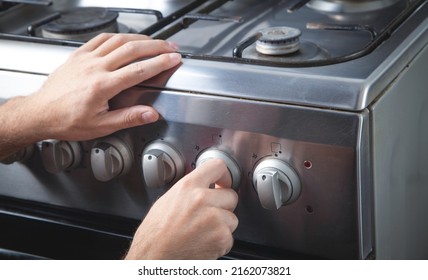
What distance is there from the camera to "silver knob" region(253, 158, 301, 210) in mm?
857

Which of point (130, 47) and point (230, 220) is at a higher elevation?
point (130, 47)

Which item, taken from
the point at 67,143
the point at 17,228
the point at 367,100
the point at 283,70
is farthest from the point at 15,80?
the point at 367,100

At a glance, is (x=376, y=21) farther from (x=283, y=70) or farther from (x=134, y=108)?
(x=134, y=108)

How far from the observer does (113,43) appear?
38.5 inches

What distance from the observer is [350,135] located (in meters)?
0.81

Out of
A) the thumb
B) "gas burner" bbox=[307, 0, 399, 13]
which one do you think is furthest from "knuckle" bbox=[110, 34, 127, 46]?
"gas burner" bbox=[307, 0, 399, 13]

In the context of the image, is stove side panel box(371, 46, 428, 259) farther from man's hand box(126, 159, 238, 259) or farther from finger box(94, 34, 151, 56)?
finger box(94, 34, 151, 56)

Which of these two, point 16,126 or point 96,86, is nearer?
point 96,86

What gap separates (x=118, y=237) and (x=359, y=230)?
1.17 ft

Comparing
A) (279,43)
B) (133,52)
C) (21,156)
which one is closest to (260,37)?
(279,43)

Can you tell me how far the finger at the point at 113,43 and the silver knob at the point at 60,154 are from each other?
13 centimetres

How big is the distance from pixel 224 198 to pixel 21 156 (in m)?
0.34

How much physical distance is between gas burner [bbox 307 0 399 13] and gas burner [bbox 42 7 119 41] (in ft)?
1.05

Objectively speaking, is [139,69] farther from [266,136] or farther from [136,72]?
[266,136]
